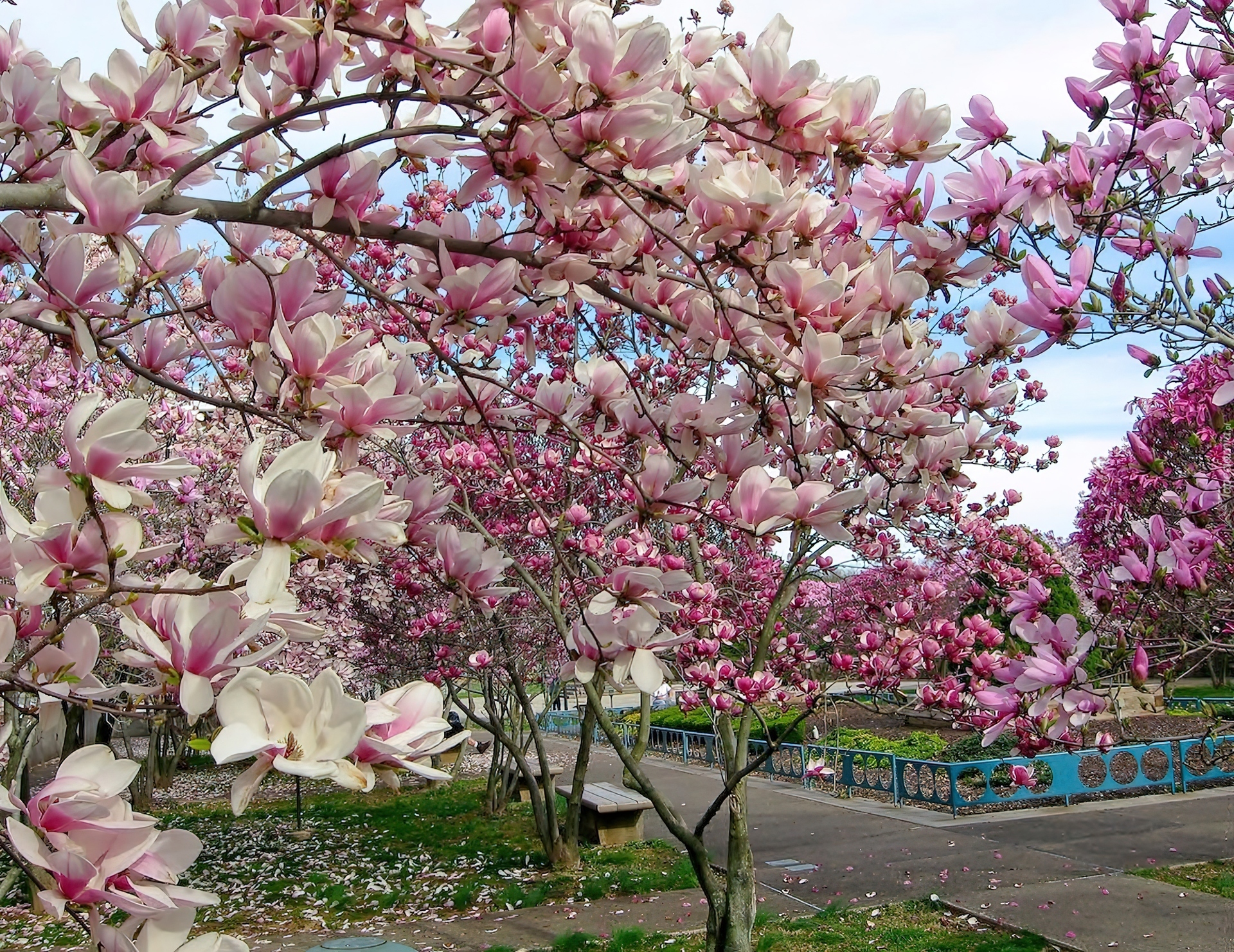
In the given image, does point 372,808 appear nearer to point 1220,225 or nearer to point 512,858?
point 512,858

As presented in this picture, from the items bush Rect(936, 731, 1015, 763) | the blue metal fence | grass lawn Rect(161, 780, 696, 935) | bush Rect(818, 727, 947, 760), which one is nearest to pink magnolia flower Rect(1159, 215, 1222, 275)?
grass lawn Rect(161, 780, 696, 935)

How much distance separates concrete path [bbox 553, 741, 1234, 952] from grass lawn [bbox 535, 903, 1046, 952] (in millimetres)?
208

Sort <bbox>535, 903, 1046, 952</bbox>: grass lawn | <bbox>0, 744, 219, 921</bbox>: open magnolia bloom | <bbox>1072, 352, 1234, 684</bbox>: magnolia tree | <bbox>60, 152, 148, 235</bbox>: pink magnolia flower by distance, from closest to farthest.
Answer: <bbox>0, 744, 219, 921</bbox>: open magnolia bloom
<bbox>60, 152, 148, 235</bbox>: pink magnolia flower
<bbox>1072, 352, 1234, 684</bbox>: magnolia tree
<bbox>535, 903, 1046, 952</bbox>: grass lawn

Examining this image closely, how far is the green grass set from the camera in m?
6.11

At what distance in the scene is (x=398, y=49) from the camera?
1.55 meters

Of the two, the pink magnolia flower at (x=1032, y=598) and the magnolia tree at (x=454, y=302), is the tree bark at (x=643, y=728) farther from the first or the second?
the magnolia tree at (x=454, y=302)

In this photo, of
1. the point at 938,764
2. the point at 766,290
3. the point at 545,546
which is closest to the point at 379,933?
the point at 545,546

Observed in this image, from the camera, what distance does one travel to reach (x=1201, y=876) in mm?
6449

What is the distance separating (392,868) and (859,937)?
4.80 m

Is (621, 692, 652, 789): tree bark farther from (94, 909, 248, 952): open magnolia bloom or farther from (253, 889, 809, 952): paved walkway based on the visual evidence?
(94, 909, 248, 952): open magnolia bloom

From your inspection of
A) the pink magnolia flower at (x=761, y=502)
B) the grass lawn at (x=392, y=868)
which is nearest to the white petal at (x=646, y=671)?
the pink magnolia flower at (x=761, y=502)

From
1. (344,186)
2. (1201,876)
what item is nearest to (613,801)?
(1201,876)

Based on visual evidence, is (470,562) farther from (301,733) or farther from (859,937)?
(859,937)

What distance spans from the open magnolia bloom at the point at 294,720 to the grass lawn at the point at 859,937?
518 centimetres
